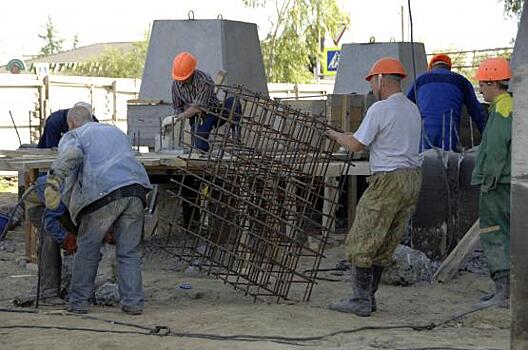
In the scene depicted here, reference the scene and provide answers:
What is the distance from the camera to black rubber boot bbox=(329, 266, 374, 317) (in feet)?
26.7

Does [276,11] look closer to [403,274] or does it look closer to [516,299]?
[403,274]

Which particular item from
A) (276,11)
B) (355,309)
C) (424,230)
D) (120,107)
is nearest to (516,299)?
(355,309)

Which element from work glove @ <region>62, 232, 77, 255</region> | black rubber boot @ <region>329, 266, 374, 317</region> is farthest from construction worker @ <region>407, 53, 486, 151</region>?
work glove @ <region>62, 232, 77, 255</region>

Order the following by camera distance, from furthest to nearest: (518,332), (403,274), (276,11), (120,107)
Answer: (276,11) → (120,107) → (403,274) → (518,332)

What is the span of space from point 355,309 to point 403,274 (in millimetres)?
1639

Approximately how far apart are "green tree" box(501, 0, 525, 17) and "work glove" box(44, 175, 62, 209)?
14447 millimetres

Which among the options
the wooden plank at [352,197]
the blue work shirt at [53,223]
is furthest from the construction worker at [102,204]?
the wooden plank at [352,197]

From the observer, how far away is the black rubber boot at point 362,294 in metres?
8.12

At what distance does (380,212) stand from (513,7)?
14.3 meters

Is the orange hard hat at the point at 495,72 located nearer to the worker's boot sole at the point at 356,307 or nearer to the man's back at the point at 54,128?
the worker's boot sole at the point at 356,307

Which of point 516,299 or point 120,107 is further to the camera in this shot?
point 120,107

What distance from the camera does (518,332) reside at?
596cm

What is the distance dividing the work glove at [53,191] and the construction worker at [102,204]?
145mm

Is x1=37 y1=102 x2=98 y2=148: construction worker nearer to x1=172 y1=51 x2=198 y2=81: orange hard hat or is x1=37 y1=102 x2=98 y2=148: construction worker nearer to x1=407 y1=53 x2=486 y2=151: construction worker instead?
x1=172 y1=51 x2=198 y2=81: orange hard hat
